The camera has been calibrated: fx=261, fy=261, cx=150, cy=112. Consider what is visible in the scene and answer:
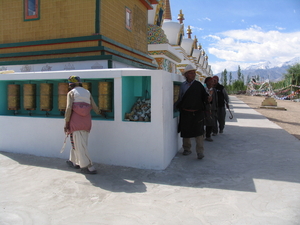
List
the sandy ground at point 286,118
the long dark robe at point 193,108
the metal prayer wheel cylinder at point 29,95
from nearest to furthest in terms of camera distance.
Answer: the long dark robe at point 193,108, the metal prayer wheel cylinder at point 29,95, the sandy ground at point 286,118

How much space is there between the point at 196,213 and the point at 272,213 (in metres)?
0.86

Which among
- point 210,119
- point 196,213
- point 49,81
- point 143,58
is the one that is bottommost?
point 196,213

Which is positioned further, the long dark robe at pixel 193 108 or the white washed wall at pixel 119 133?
the long dark robe at pixel 193 108

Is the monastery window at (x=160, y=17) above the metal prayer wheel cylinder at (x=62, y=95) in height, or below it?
above

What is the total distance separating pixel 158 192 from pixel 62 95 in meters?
2.95

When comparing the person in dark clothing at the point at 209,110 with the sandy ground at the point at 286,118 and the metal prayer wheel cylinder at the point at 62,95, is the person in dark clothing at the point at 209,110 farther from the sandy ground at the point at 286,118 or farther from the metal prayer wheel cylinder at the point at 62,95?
the metal prayer wheel cylinder at the point at 62,95

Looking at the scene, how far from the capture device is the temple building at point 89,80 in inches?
181

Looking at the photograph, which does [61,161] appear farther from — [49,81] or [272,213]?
[272,213]

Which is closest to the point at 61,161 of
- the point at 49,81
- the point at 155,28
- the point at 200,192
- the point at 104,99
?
the point at 104,99

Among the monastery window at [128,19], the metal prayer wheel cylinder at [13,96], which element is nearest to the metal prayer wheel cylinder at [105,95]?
the metal prayer wheel cylinder at [13,96]

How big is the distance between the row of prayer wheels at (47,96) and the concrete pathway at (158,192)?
1.09 m

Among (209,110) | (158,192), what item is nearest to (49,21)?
(209,110)

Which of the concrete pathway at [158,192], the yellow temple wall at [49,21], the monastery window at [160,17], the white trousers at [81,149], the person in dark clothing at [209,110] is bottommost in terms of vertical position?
the concrete pathway at [158,192]

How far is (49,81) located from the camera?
5.85 metres
